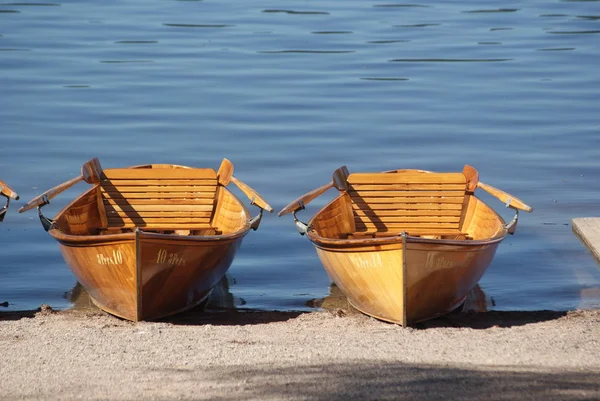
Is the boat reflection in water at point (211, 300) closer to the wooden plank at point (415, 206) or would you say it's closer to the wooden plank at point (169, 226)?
the wooden plank at point (169, 226)

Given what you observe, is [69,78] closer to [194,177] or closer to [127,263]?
[194,177]

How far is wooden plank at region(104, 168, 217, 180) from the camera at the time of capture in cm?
1109

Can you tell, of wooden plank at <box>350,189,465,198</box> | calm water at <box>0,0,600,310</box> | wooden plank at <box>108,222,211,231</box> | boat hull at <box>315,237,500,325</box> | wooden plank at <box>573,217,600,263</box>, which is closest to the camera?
boat hull at <box>315,237,500,325</box>

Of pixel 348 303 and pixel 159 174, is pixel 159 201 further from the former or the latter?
pixel 348 303

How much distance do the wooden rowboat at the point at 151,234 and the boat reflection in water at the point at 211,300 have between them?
0.20m

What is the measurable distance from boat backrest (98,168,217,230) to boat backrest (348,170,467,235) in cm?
149

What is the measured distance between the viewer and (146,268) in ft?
29.7

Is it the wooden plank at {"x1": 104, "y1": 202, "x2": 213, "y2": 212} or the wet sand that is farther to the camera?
the wooden plank at {"x1": 104, "y1": 202, "x2": 213, "y2": 212}

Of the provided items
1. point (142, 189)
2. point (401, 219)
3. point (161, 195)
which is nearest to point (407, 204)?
point (401, 219)

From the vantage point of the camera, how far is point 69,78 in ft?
78.4

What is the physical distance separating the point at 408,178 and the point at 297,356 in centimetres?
341

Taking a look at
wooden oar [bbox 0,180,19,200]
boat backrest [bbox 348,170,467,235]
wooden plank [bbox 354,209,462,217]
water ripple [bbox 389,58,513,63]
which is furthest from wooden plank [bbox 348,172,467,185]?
water ripple [bbox 389,58,513,63]

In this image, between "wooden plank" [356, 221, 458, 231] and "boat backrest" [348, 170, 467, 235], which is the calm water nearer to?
"wooden plank" [356, 221, 458, 231]

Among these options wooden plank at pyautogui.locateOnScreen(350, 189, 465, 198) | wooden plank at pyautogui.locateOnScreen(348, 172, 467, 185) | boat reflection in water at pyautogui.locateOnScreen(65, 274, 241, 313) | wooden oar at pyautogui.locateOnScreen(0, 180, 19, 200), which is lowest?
boat reflection in water at pyautogui.locateOnScreen(65, 274, 241, 313)
